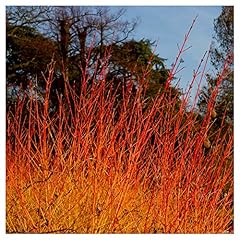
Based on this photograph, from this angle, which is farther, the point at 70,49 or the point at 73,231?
the point at 70,49

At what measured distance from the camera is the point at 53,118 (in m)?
4.79

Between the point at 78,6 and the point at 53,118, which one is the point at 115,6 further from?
the point at 53,118

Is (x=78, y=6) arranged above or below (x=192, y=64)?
above

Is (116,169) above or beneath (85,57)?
beneath

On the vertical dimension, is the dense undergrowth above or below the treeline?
below

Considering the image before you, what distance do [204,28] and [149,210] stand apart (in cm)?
126

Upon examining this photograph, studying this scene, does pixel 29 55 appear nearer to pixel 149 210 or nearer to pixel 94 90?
pixel 94 90

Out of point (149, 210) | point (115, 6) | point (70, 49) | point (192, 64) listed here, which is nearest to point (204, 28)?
point (192, 64)

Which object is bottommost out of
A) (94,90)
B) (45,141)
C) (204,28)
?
(45,141)

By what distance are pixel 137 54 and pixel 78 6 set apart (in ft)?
1.68

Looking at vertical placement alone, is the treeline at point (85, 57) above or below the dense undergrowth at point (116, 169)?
above

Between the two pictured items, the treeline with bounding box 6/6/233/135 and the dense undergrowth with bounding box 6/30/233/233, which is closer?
the dense undergrowth with bounding box 6/30/233/233

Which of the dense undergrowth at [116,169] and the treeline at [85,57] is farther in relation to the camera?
the treeline at [85,57]

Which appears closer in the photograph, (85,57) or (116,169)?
(116,169)
